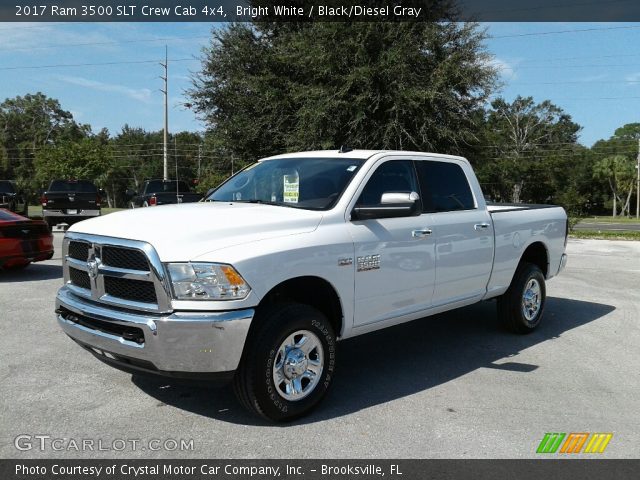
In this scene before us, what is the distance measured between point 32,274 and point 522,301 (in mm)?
8369

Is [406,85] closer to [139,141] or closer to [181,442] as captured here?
[181,442]

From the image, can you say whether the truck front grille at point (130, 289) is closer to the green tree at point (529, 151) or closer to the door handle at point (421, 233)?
the door handle at point (421, 233)

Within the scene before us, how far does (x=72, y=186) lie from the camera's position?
74.0 feet

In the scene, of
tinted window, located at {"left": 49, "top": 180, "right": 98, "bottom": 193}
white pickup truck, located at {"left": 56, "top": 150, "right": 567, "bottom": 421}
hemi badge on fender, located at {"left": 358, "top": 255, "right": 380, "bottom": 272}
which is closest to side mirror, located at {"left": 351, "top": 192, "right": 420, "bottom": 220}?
white pickup truck, located at {"left": 56, "top": 150, "right": 567, "bottom": 421}

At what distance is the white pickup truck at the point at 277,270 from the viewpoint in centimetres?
373

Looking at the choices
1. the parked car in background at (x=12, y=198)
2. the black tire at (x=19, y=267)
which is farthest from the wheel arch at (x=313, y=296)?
the parked car in background at (x=12, y=198)

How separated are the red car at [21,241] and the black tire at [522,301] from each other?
301 inches

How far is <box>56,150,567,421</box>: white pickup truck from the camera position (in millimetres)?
3727

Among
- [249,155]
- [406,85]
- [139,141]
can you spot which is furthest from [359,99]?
[139,141]

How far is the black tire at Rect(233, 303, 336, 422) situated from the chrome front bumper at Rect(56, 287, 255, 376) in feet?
0.47

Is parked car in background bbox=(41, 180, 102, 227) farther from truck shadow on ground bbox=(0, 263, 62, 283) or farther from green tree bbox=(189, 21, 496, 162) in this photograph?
truck shadow on ground bbox=(0, 263, 62, 283)

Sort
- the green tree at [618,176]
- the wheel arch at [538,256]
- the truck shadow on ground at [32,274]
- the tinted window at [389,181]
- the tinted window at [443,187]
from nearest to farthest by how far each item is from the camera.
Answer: the tinted window at [389,181] → the tinted window at [443,187] → the wheel arch at [538,256] → the truck shadow on ground at [32,274] → the green tree at [618,176]

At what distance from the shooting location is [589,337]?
6734mm

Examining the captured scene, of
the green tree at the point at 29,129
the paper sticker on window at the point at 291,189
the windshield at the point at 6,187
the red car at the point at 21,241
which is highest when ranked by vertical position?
the green tree at the point at 29,129
